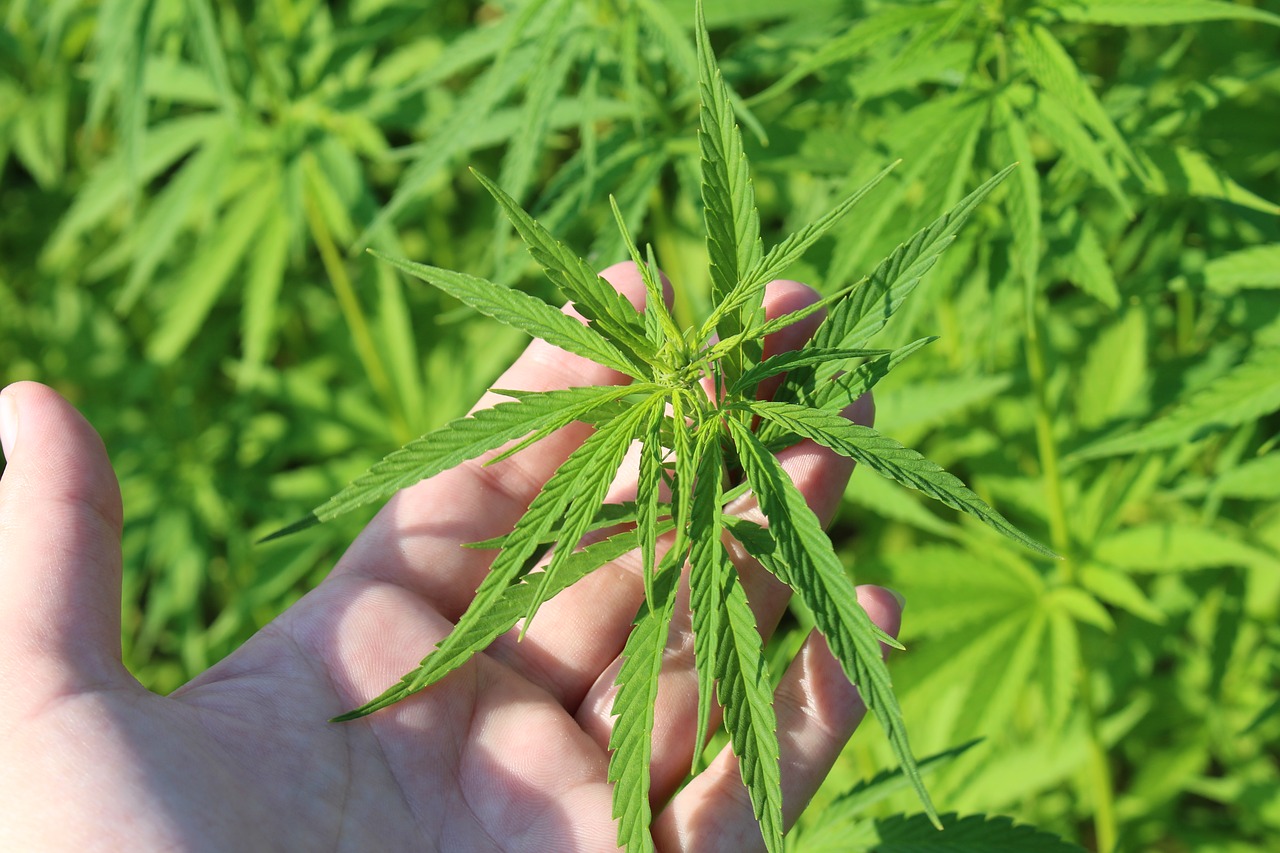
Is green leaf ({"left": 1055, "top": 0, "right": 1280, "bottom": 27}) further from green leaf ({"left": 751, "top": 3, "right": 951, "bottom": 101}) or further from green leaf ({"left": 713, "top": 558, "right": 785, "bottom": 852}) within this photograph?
green leaf ({"left": 713, "top": 558, "right": 785, "bottom": 852})

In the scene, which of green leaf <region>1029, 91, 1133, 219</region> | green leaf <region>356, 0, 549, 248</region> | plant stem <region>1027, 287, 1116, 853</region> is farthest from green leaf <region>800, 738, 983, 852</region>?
green leaf <region>356, 0, 549, 248</region>

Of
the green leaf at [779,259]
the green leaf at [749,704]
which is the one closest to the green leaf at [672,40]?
the green leaf at [779,259]

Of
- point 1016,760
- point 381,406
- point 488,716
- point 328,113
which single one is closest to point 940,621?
point 1016,760

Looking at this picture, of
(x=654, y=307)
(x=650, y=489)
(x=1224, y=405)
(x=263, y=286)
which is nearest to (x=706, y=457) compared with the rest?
(x=650, y=489)

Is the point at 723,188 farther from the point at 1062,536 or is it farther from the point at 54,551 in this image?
the point at 1062,536

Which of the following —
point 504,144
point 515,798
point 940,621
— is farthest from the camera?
point 504,144

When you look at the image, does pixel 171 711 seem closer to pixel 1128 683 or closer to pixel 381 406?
pixel 381 406

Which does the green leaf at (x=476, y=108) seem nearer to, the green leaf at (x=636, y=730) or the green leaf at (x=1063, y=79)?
the green leaf at (x=1063, y=79)
